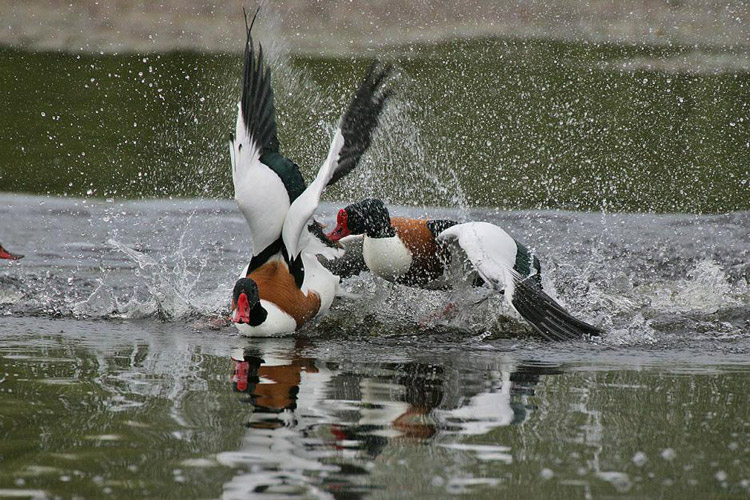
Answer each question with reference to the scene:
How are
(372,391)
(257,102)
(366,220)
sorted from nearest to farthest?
(372,391) < (257,102) < (366,220)

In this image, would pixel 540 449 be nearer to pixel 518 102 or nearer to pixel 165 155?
pixel 165 155

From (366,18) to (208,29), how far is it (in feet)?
9.65

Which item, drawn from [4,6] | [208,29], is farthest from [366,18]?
[4,6]

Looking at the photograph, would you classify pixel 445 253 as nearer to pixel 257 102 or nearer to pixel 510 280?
pixel 510 280

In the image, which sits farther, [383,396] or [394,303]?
[394,303]

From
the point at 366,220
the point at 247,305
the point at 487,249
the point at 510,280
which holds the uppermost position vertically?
the point at 366,220

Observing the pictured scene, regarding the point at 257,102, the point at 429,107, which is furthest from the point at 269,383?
the point at 429,107

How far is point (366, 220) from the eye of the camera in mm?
7883

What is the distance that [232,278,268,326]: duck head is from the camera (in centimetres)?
712

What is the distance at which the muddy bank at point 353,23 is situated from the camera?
2125cm

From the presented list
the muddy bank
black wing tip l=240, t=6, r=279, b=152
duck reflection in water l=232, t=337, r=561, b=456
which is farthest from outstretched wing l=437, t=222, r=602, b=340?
the muddy bank

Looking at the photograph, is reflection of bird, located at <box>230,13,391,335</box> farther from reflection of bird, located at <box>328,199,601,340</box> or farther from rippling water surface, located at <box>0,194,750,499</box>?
reflection of bird, located at <box>328,199,601,340</box>

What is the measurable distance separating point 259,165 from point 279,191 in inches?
8.3

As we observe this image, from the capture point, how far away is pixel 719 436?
4.72 metres
